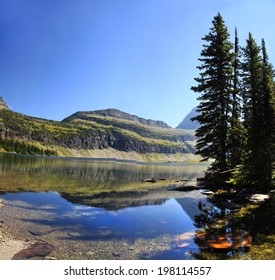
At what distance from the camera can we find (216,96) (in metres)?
35.5

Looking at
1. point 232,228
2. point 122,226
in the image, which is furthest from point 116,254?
point 232,228

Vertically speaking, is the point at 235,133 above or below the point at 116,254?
above

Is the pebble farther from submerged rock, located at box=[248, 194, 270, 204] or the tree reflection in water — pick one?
submerged rock, located at box=[248, 194, 270, 204]

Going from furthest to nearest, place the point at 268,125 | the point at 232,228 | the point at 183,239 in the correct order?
the point at 268,125, the point at 232,228, the point at 183,239

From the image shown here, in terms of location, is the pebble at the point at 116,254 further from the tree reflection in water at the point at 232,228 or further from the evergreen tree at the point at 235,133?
the evergreen tree at the point at 235,133

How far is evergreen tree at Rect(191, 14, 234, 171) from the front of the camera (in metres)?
33.3

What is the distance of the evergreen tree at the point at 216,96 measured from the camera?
109ft

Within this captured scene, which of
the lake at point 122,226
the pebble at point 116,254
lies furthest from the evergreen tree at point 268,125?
the pebble at point 116,254

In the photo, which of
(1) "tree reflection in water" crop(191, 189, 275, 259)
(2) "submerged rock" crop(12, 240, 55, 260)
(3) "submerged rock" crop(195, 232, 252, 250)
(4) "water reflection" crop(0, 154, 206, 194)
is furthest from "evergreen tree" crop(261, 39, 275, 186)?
(2) "submerged rock" crop(12, 240, 55, 260)

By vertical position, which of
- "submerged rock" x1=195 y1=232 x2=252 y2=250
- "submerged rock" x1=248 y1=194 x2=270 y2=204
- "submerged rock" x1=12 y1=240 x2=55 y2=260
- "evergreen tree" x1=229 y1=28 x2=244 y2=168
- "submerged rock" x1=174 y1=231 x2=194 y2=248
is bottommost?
"submerged rock" x1=12 y1=240 x2=55 y2=260

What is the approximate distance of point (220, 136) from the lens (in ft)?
110

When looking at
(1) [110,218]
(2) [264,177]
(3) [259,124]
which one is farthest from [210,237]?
(3) [259,124]

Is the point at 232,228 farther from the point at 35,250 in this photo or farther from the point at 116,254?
the point at 35,250
